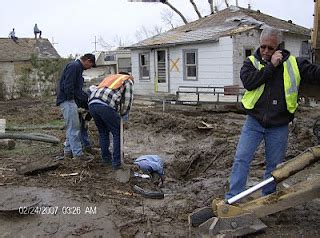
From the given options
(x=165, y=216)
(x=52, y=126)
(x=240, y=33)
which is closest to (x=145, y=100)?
(x=240, y=33)

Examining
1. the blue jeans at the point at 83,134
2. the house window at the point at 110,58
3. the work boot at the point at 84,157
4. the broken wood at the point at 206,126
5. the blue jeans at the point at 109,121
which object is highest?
the house window at the point at 110,58

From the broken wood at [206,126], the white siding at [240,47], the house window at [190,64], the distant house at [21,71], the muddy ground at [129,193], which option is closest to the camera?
the muddy ground at [129,193]

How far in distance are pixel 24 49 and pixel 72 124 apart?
2730 centimetres

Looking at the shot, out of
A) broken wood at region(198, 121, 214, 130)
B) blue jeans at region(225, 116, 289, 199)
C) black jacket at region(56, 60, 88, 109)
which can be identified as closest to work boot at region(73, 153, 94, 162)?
black jacket at region(56, 60, 88, 109)

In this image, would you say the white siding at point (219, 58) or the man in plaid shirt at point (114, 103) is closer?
the man in plaid shirt at point (114, 103)

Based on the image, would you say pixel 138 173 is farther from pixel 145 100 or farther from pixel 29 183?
pixel 145 100

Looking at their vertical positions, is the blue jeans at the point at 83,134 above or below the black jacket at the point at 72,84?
below

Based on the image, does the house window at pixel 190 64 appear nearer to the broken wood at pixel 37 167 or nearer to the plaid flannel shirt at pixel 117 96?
the plaid flannel shirt at pixel 117 96

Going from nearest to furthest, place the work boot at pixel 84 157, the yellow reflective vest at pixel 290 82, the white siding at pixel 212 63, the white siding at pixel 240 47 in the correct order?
the yellow reflective vest at pixel 290 82, the work boot at pixel 84 157, the white siding at pixel 240 47, the white siding at pixel 212 63

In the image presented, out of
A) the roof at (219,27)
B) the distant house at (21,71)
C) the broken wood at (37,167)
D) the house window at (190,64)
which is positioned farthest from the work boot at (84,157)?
the distant house at (21,71)

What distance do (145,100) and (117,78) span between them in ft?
44.8

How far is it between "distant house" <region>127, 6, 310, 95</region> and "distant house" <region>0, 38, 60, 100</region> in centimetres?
660

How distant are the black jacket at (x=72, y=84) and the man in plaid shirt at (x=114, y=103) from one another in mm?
643

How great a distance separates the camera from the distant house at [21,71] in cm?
2578
